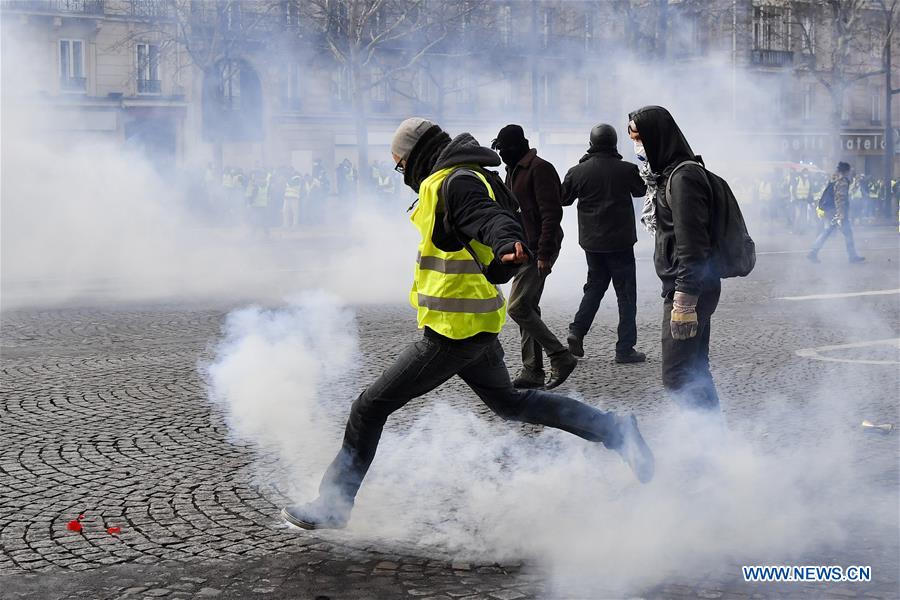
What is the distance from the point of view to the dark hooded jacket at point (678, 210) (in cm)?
451

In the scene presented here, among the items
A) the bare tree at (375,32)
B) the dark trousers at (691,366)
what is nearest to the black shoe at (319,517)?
the dark trousers at (691,366)

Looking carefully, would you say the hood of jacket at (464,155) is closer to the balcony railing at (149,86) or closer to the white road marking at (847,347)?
the white road marking at (847,347)

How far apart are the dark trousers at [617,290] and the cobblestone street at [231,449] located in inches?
9.0

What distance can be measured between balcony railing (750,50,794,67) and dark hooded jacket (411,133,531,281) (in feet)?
56.0

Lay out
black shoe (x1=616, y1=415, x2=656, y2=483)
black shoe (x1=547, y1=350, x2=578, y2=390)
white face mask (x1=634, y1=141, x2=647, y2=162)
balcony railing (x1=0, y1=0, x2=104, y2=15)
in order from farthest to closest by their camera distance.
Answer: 1. balcony railing (x1=0, y1=0, x2=104, y2=15)
2. black shoe (x1=547, y1=350, x2=578, y2=390)
3. white face mask (x1=634, y1=141, x2=647, y2=162)
4. black shoe (x1=616, y1=415, x2=656, y2=483)

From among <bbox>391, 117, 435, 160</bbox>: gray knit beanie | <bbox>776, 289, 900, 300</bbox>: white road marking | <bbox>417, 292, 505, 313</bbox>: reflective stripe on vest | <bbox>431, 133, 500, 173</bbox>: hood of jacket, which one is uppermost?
<bbox>391, 117, 435, 160</bbox>: gray knit beanie

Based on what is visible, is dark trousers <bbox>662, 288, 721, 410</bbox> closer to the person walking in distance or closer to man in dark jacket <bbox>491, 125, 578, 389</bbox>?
man in dark jacket <bbox>491, 125, 578, 389</bbox>

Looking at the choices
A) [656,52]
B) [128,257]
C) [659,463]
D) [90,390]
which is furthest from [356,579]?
[656,52]

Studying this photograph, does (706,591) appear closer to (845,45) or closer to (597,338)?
(597,338)

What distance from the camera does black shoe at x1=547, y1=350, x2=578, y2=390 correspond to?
6.89 metres

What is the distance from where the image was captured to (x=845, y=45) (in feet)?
91.9

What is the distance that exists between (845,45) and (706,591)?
87.8ft

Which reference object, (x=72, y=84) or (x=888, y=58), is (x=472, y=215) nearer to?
(x=72, y=84)

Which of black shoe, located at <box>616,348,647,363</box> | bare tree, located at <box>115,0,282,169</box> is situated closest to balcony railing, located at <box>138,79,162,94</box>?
bare tree, located at <box>115,0,282,169</box>
